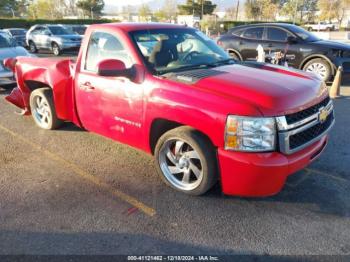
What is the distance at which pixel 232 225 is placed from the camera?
126 inches

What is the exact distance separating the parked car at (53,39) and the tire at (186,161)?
16.3 m

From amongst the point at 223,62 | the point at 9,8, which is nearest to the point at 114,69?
the point at 223,62

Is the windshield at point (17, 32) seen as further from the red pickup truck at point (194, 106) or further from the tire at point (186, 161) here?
the tire at point (186, 161)

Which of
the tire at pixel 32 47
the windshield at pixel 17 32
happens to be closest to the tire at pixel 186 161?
the tire at pixel 32 47

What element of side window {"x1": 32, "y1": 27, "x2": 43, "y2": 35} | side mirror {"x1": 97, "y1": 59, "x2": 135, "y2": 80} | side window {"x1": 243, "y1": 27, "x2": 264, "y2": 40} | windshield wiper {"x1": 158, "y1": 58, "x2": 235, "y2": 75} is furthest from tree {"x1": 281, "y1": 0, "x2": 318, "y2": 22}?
side mirror {"x1": 97, "y1": 59, "x2": 135, "y2": 80}

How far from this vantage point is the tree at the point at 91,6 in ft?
196

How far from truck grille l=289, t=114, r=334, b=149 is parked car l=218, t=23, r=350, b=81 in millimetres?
6160

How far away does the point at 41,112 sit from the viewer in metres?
5.88

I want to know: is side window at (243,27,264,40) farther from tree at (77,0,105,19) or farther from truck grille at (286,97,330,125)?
tree at (77,0,105,19)

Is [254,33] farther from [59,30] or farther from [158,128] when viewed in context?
[59,30]

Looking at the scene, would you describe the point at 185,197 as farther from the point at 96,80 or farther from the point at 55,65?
the point at 55,65

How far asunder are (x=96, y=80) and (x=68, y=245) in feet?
6.87

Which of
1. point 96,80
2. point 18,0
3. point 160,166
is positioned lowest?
point 160,166

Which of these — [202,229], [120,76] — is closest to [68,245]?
[202,229]
